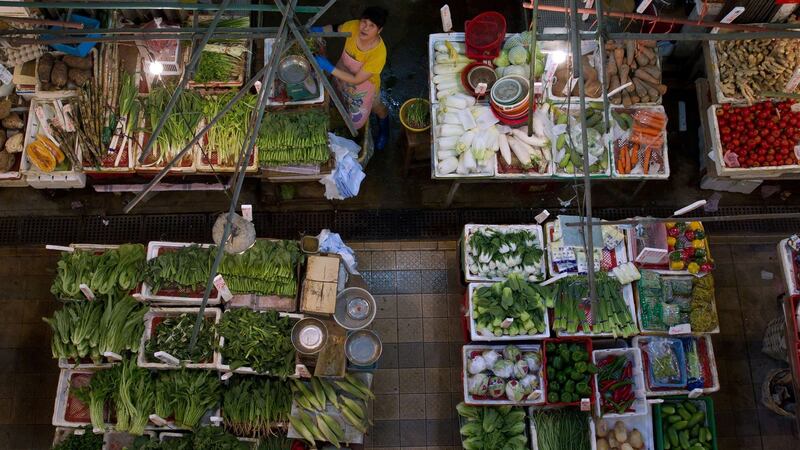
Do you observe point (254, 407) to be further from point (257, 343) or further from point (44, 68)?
point (44, 68)

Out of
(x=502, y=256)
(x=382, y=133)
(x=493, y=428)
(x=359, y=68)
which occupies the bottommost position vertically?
(x=493, y=428)

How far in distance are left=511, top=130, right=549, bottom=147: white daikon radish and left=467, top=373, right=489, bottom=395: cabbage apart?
257 centimetres

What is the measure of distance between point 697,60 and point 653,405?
4.40 meters

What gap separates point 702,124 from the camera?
7.82 meters

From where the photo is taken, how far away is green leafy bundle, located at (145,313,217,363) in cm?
630

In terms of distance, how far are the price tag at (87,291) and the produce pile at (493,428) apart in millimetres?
3898

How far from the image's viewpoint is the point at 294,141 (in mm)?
7012

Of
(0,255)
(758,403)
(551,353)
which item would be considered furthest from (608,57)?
(0,255)

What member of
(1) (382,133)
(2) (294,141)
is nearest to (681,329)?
(1) (382,133)

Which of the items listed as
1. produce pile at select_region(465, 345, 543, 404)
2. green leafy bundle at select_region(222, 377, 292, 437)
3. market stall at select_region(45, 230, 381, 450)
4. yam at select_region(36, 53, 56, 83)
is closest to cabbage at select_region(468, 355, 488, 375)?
produce pile at select_region(465, 345, 543, 404)

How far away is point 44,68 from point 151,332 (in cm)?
318

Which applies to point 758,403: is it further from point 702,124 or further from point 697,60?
point 697,60

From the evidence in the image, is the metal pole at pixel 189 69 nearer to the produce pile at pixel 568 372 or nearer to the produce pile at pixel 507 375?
the produce pile at pixel 507 375

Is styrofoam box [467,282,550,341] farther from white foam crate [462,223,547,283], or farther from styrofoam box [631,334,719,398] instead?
styrofoam box [631,334,719,398]
